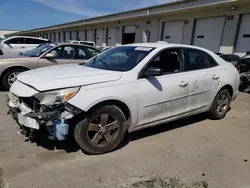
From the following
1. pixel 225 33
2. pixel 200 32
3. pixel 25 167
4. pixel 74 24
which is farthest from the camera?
pixel 74 24

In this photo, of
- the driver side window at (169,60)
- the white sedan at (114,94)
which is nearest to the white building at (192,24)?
the white sedan at (114,94)

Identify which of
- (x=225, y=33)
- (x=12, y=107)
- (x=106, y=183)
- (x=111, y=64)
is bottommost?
(x=106, y=183)

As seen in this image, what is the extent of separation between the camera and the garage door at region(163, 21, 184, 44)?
598 inches

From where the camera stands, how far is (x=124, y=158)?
3.18 metres

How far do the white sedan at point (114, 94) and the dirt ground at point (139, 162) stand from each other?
1.00 ft

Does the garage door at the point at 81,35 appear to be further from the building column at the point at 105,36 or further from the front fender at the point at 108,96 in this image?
the front fender at the point at 108,96

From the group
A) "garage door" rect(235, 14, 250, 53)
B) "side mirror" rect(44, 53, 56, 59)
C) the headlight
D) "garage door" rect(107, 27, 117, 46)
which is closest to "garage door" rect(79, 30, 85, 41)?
"garage door" rect(107, 27, 117, 46)

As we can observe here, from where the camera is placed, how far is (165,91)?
362 centimetres

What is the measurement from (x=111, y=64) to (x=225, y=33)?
10.6 meters

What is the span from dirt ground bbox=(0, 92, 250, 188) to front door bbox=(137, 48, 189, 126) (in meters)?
0.49

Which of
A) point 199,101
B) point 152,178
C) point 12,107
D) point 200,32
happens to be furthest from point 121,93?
point 200,32

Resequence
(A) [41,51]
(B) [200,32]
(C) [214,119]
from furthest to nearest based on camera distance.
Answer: (B) [200,32]
(A) [41,51]
(C) [214,119]

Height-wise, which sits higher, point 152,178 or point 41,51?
point 41,51

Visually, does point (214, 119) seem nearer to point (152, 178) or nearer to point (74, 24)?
point (152, 178)
